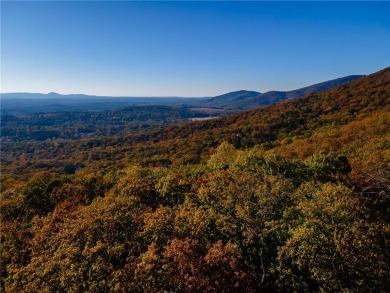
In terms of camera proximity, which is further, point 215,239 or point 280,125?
point 280,125

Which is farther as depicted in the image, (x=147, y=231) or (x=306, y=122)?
(x=306, y=122)

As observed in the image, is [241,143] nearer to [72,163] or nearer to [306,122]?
[306,122]

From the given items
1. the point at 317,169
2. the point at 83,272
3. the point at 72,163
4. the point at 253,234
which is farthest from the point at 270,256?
the point at 72,163

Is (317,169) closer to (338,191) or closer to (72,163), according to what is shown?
(338,191)

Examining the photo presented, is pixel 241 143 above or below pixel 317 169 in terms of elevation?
below

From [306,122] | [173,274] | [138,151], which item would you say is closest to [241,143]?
[306,122]

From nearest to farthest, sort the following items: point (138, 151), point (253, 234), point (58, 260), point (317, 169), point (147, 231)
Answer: point (58, 260) → point (147, 231) → point (253, 234) → point (317, 169) → point (138, 151)

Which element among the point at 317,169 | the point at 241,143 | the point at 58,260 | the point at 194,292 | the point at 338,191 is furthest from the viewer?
the point at 241,143

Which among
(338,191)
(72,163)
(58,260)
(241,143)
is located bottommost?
(72,163)

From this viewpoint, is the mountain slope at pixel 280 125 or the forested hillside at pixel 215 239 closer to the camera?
the forested hillside at pixel 215 239

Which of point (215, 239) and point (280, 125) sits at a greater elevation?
point (215, 239)

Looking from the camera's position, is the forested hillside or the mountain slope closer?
the forested hillside
